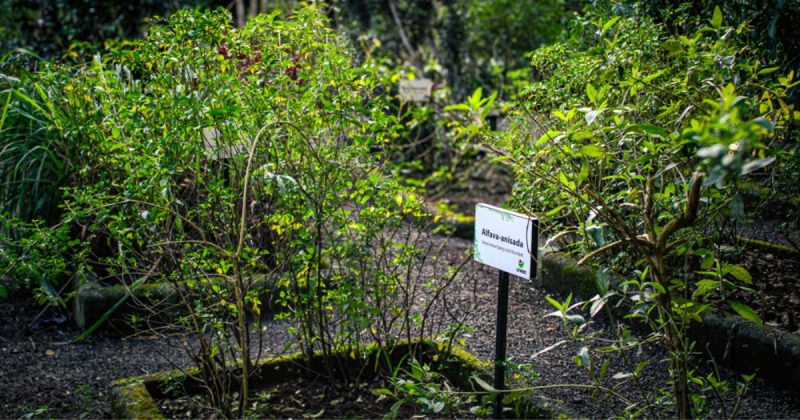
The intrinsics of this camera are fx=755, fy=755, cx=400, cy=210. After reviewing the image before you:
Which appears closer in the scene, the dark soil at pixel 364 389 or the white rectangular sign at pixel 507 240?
the white rectangular sign at pixel 507 240

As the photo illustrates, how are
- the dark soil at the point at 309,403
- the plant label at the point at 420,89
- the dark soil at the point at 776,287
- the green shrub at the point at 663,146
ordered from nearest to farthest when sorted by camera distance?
the green shrub at the point at 663,146
the dark soil at the point at 309,403
the dark soil at the point at 776,287
the plant label at the point at 420,89

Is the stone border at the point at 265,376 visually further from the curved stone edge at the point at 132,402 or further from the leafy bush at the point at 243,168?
the leafy bush at the point at 243,168

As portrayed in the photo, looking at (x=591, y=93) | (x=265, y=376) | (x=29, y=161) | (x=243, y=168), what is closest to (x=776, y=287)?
(x=591, y=93)

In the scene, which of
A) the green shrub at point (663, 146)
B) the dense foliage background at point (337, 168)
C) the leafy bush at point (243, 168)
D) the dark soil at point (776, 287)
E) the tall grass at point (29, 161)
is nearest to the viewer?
the green shrub at point (663, 146)

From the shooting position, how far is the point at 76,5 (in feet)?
35.5

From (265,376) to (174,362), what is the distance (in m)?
0.78

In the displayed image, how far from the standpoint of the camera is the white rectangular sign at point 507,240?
2852 mm

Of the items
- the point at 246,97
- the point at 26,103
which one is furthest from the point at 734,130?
the point at 26,103

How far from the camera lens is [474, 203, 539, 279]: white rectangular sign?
112 inches

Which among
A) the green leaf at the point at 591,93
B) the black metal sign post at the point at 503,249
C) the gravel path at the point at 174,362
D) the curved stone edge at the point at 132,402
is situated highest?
the green leaf at the point at 591,93

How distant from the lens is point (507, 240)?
2980 mm

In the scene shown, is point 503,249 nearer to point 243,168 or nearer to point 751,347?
point 243,168

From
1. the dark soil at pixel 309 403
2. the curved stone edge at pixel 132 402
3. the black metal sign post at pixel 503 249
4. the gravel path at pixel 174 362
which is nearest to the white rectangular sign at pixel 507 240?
the black metal sign post at pixel 503 249

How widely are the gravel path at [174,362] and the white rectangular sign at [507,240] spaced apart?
51cm
